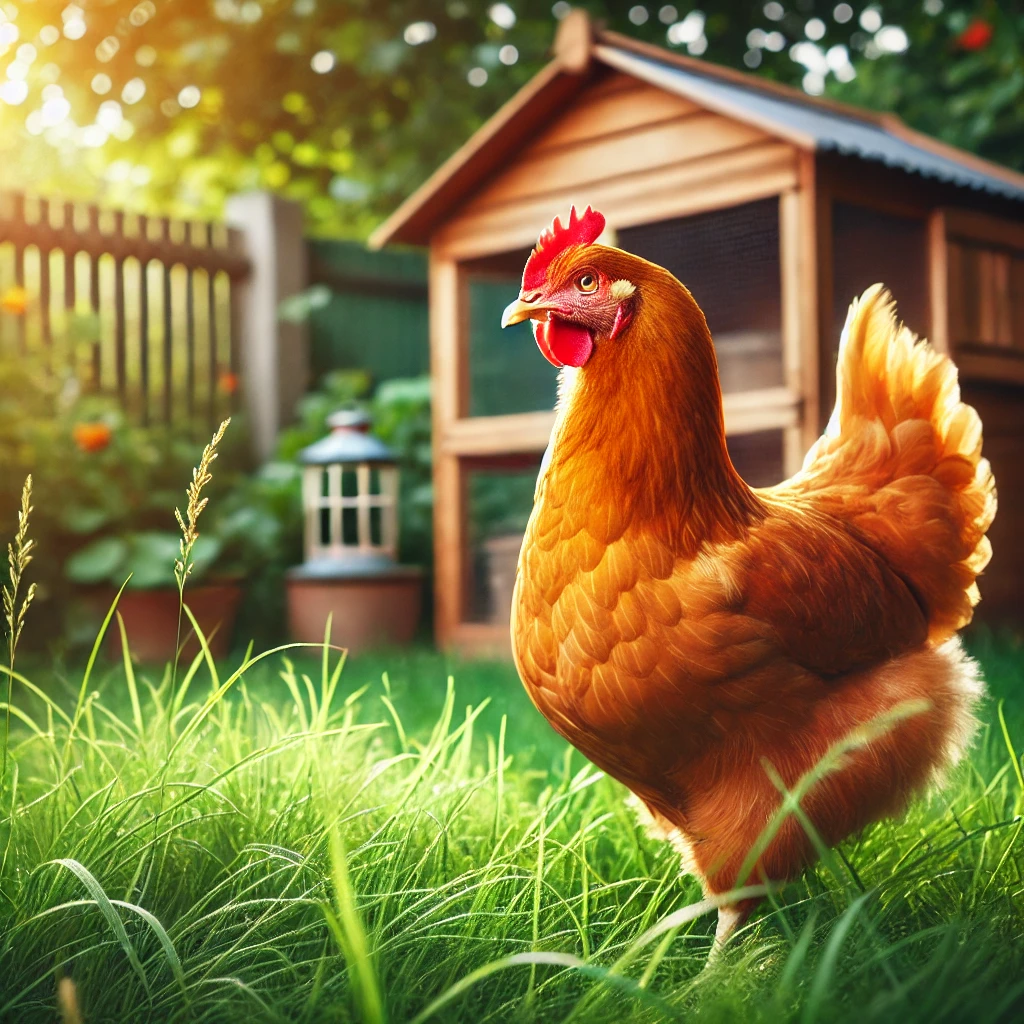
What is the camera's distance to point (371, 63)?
7254mm

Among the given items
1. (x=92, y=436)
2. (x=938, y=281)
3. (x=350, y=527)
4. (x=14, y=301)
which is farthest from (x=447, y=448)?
(x=14, y=301)

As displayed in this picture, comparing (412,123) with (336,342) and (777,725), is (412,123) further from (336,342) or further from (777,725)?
(777,725)

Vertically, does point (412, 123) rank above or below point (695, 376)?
above

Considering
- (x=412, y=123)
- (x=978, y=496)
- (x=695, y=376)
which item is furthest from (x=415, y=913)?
(x=412, y=123)

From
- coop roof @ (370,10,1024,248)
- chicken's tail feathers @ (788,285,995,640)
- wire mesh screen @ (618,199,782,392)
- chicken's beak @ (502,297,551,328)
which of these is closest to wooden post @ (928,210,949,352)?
coop roof @ (370,10,1024,248)

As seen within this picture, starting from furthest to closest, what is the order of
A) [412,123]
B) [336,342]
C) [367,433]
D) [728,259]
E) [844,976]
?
[412,123]
[336,342]
[367,433]
[728,259]
[844,976]

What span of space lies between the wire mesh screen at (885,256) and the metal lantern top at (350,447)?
2332 mm

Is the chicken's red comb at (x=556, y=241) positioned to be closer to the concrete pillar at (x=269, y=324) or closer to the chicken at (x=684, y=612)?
the chicken at (x=684, y=612)

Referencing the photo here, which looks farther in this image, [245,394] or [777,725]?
[245,394]

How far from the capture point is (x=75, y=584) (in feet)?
16.6

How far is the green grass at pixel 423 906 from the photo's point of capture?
4.59 ft

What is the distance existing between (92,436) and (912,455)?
Result: 12.9ft

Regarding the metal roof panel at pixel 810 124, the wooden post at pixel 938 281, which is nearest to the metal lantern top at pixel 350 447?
the metal roof panel at pixel 810 124

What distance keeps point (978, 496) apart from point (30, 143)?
1270 centimetres
